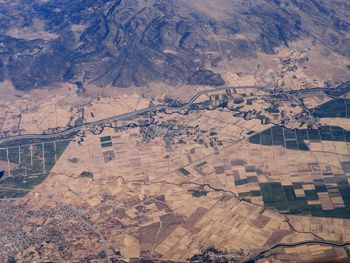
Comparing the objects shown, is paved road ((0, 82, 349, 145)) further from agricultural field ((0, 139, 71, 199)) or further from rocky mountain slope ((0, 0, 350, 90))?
rocky mountain slope ((0, 0, 350, 90))

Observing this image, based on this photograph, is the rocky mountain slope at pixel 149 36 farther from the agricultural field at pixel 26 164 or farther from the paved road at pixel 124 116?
the agricultural field at pixel 26 164

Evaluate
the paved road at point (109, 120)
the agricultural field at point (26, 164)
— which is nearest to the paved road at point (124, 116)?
the paved road at point (109, 120)

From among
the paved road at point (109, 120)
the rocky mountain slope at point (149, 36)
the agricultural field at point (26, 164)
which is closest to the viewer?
the agricultural field at point (26, 164)

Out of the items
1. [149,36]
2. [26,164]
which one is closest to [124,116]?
[26,164]

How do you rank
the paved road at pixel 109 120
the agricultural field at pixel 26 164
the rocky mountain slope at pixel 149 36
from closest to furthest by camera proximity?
1. the agricultural field at pixel 26 164
2. the paved road at pixel 109 120
3. the rocky mountain slope at pixel 149 36

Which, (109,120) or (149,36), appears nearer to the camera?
(109,120)

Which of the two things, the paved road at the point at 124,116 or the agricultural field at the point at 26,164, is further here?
the paved road at the point at 124,116

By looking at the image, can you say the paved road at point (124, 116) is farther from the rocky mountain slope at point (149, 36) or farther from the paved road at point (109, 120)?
the rocky mountain slope at point (149, 36)

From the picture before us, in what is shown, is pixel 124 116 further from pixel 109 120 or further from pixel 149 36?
pixel 149 36

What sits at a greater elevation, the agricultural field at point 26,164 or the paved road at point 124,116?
the paved road at point 124,116
